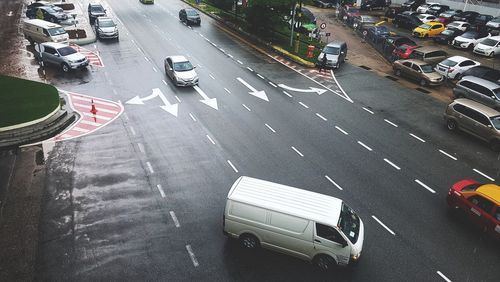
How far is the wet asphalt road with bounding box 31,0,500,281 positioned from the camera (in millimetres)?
12727

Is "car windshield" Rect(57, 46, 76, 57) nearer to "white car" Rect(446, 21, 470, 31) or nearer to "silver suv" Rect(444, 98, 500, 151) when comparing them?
"silver suv" Rect(444, 98, 500, 151)

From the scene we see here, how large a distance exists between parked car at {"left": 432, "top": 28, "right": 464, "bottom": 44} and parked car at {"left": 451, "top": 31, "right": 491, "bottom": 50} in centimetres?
131

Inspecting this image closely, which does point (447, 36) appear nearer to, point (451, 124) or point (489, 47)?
point (489, 47)

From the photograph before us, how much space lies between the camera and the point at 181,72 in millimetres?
27828

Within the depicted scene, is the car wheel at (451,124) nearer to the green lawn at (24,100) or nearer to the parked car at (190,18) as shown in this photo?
the green lawn at (24,100)

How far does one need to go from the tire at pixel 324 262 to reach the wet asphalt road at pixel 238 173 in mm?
260

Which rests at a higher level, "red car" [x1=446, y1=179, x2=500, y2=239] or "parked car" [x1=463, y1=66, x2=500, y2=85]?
"parked car" [x1=463, y1=66, x2=500, y2=85]

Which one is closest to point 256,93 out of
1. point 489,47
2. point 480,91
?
point 480,91

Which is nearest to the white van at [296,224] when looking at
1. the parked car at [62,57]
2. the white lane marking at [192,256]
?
the white lane marking at [192,256]

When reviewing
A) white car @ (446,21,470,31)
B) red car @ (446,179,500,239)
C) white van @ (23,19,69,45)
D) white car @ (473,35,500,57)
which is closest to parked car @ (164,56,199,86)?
white van @ (23,19,69,45)

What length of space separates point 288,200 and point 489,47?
3454 cm

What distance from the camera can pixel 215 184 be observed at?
55.3 ft

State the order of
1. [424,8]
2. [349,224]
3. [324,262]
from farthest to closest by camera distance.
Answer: [424,8]
[349,224]
[324,262]

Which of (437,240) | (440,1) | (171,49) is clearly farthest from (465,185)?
(440,1)
